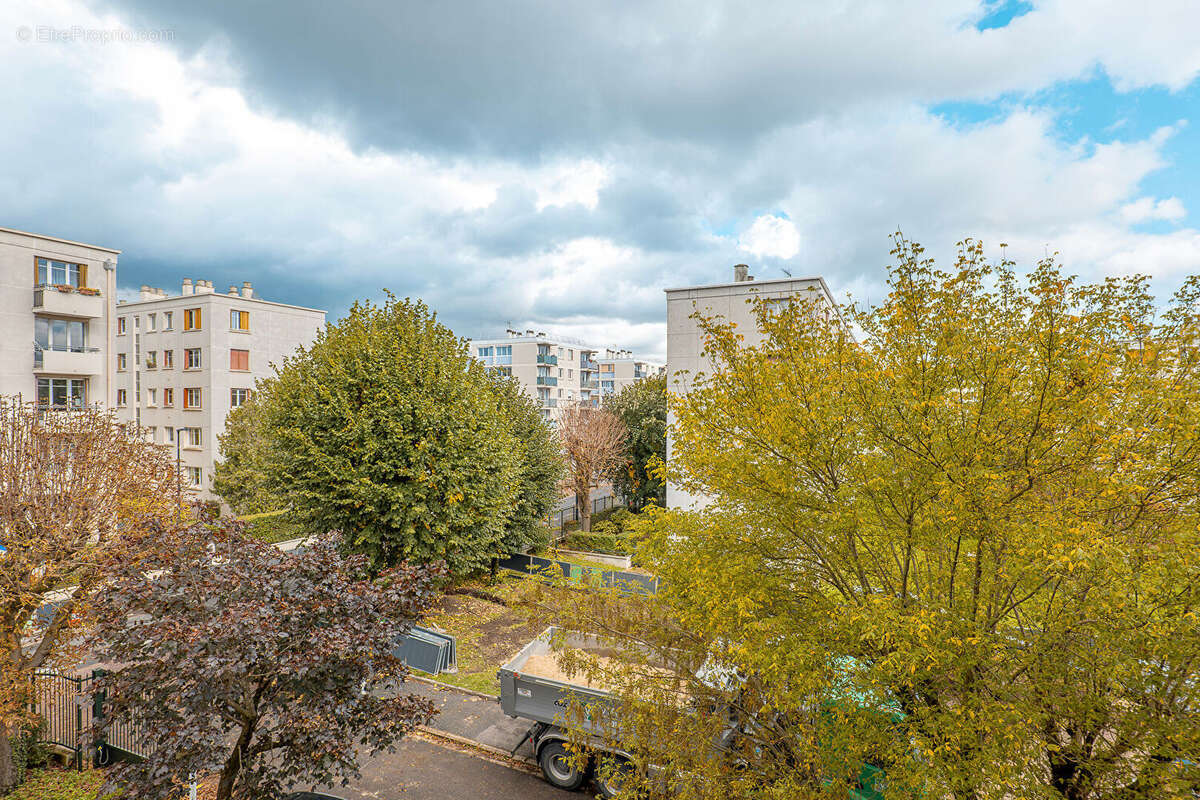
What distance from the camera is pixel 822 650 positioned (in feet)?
21.7

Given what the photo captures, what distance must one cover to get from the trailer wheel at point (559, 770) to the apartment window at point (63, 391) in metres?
20.5

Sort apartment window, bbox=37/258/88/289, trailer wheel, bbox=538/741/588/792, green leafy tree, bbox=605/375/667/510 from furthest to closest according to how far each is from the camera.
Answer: green leafy tree, bbox=605/375/667/510, apartment window, bbox=37/258/88/289, trailer wheel, bbox=538/741/588/792

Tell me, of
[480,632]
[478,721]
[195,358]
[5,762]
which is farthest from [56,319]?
[478,721]

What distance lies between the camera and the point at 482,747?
1091 cm

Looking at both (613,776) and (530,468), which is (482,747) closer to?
(613,776)

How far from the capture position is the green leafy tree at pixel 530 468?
22703mm

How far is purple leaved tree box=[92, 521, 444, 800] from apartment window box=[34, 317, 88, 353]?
1997cm

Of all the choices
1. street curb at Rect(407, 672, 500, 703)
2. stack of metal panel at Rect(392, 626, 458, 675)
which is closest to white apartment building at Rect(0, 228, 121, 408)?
stack of metal panel at Rect(392, 626, 458, 675)

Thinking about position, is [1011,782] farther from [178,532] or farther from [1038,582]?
[178,532]

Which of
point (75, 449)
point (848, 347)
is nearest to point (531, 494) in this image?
point (75, 449)

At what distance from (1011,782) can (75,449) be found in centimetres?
1339

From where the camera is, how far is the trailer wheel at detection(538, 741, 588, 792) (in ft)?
32.1

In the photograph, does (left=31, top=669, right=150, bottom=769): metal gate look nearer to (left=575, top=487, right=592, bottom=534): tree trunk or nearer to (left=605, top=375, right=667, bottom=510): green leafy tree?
(left=575, top=487, right=592, bottom=534): tree trunk

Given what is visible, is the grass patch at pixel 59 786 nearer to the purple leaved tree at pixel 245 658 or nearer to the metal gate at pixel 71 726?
the metal gate at pixel 71 726
